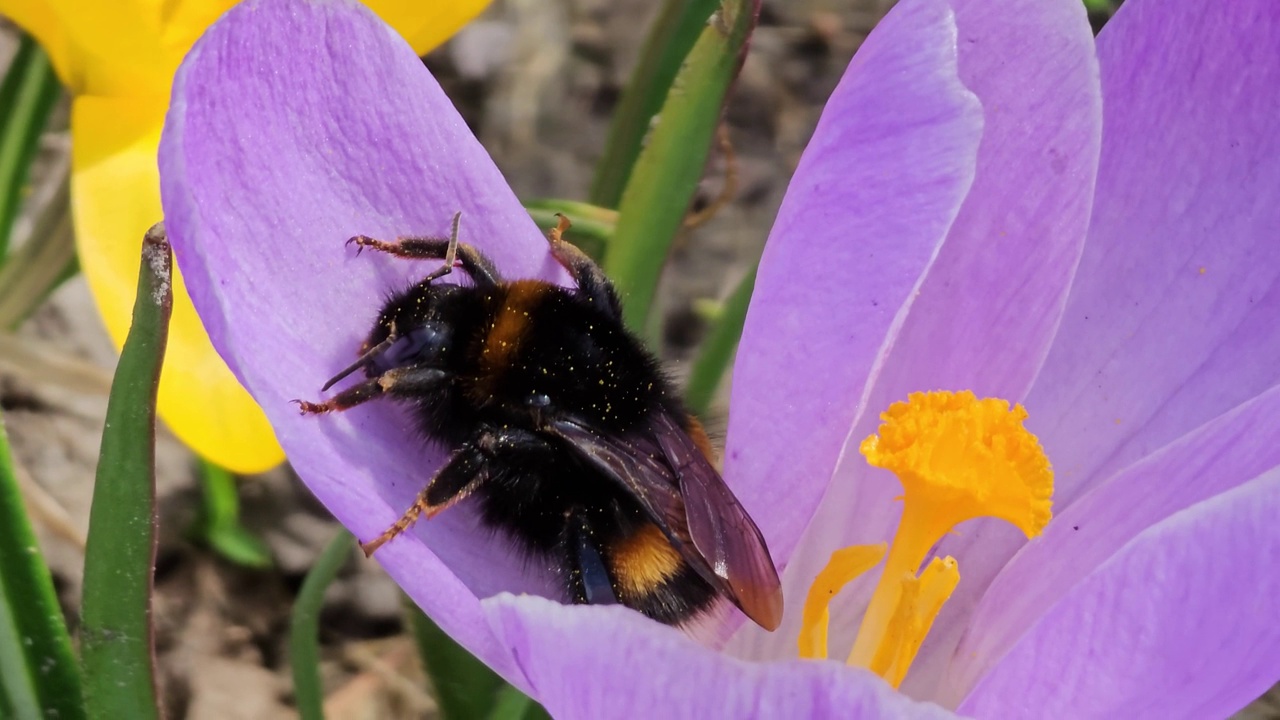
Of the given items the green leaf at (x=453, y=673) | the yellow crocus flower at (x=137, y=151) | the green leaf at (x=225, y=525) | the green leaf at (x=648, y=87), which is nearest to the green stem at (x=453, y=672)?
the green leaf at (x=453, y=673)

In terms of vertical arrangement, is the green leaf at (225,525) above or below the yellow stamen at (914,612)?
below

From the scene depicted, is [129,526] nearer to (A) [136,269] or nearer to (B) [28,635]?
(B) [28,635]

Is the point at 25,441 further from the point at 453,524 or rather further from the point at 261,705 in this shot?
the point at 453,524

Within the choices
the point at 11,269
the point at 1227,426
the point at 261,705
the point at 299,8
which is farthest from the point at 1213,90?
the point at 261,705

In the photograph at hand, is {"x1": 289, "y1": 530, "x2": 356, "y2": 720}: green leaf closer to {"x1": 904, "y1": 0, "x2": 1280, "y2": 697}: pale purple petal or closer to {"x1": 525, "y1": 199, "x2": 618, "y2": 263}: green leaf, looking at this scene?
{"x1": 525, "y1": 199, "x2": 618, "y2": 263}: green leaf

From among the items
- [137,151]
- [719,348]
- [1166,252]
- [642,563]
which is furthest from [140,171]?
[1166,252]

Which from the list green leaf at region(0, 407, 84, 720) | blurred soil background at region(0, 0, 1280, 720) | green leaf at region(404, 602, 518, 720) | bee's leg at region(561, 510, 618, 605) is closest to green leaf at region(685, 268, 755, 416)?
blurred soil background at region(0, 0, 1280, 720)

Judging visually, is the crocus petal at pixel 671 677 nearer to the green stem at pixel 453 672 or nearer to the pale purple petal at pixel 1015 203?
the pale purple petal at pixel 1015 203
